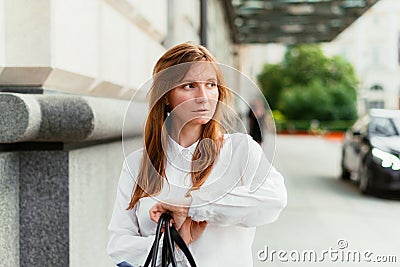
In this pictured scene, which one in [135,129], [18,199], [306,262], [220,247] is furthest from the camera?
[306,262]

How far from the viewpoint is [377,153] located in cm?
1060

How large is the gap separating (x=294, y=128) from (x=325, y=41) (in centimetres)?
1270

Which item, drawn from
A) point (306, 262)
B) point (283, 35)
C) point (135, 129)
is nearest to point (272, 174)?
point (135, 129)

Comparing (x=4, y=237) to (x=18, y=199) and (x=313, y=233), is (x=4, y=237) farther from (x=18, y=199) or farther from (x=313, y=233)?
(x=313, y=233)

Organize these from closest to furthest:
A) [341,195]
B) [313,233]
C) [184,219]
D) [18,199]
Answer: [184,219], [18,199], [313,233], [341,195]

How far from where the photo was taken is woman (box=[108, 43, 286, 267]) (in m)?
1.70

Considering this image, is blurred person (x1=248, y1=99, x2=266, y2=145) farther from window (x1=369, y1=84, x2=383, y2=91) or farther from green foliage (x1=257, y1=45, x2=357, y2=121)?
window (x1=369, y1=84, x2=383, y2=91)

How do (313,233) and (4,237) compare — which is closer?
(4,237)

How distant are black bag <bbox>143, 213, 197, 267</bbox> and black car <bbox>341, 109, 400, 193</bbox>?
8.53 m

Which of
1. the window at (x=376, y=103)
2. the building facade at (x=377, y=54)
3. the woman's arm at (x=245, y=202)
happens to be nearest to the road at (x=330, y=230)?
the woman's arm at (x=245, y=202)

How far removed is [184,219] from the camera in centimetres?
171

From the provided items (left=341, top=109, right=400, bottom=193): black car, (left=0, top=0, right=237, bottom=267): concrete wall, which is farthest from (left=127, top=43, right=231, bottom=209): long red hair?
(left=341, top=109, right=400, bottom=193): black car

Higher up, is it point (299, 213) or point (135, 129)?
point (135, 129)

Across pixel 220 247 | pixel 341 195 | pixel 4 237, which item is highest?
pixel 220 247
